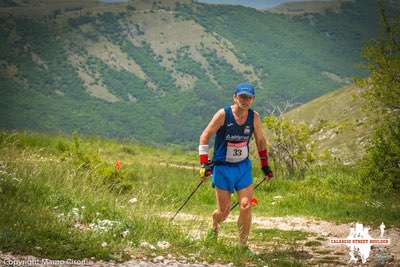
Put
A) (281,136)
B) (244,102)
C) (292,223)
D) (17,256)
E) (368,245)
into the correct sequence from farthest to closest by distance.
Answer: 1. (281,136)
2. (292,223)
3. (368,245)
4. (244,102)
5. (17,256)

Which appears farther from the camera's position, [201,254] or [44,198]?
[44,198]

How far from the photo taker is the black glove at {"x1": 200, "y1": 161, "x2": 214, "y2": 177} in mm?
9781

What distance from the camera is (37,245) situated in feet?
26.9

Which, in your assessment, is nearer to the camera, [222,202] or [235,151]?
[235,151]

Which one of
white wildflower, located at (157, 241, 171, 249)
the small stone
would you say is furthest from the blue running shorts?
the small stone

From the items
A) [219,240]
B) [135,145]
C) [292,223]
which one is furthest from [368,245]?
[135,145]

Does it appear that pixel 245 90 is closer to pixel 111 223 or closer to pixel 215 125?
pixel 215 125

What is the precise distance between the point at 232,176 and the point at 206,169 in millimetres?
398

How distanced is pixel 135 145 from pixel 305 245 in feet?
84.8

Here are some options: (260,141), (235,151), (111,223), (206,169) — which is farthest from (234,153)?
(111,223)

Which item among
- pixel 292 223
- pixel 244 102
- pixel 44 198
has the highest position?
pixel 244 102

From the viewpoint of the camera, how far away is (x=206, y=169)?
9.85 metres

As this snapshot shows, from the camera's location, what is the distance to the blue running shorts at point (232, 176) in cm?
984

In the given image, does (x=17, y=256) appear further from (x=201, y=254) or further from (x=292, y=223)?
(x=292, y=223)
